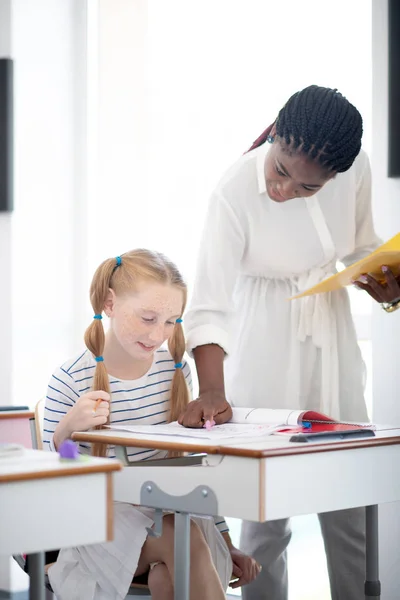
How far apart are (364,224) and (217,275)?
39cm

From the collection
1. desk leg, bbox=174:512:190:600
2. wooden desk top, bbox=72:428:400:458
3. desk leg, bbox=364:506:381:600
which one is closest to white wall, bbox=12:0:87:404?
wooden desk top, bbox=72:428:400:458

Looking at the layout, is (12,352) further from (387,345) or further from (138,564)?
(138,564)

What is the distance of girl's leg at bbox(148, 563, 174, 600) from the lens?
5.56ft

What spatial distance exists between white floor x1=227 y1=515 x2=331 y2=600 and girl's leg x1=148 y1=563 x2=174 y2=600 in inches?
57.2

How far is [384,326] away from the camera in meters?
2.65

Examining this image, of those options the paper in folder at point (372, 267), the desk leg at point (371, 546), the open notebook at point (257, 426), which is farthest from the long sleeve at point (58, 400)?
the desk leg at point (371, 546)

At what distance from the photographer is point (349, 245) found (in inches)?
82.4

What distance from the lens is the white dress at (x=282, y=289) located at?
2.02m

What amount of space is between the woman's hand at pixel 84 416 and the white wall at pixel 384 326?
1085 millimetres

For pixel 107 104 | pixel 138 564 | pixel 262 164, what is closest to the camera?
pixel 138 564

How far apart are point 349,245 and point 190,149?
1392mm

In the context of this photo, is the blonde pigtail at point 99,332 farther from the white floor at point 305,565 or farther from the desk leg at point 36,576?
the white floor at point 305,565

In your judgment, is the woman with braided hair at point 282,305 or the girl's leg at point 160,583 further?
the woman with braided hair at point 282,305

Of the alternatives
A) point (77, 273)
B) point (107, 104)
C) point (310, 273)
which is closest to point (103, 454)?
point (310, 273)
